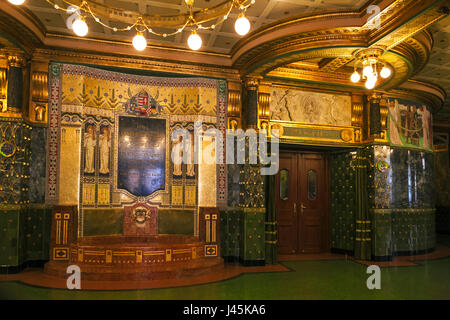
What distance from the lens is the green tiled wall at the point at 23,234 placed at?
6660mm

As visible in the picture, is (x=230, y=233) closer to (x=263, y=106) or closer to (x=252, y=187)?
(x=252, y=187)

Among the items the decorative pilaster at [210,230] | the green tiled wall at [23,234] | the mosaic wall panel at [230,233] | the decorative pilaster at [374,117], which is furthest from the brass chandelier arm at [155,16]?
the decorative pilaster at [374,117]

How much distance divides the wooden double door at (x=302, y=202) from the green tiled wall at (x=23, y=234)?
209 inches

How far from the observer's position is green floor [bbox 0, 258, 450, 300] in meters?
5.51

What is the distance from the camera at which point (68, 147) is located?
7.40m

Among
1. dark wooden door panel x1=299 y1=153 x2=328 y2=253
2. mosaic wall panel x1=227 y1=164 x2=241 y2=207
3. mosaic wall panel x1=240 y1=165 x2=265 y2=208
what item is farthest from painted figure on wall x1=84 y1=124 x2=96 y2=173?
dark wooden door panel x1=299 y1=153 x2=328 y2=253

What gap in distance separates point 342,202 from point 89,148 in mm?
6230

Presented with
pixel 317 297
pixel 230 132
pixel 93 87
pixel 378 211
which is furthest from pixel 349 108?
pixel 93 87

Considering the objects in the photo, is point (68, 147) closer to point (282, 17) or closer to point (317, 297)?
point (282, 17)

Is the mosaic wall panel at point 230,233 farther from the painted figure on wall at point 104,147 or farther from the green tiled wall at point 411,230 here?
the green tiled wall at point 411,230

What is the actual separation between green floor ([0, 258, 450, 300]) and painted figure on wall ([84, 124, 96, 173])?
2534 millimetres

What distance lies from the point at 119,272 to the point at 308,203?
5141mm

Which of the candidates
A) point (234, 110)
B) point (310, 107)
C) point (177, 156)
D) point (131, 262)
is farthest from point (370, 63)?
point (131, 262)

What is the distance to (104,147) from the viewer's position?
775cm
